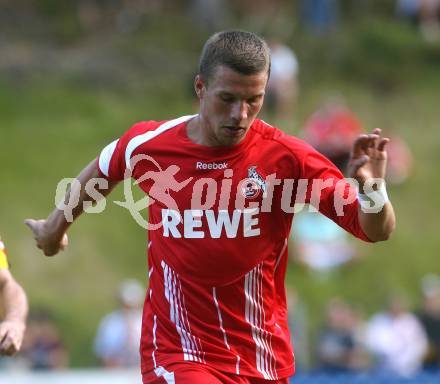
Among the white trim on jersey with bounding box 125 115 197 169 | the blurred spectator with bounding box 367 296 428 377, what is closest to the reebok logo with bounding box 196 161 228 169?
the white trim on jersey with bounding box 125 115 197 169

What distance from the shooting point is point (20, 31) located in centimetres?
2077

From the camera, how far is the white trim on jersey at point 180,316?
5.77m

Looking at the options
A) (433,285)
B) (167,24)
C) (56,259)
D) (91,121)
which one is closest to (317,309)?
(433,285)

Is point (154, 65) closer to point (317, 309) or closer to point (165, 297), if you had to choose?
point (317, 309)

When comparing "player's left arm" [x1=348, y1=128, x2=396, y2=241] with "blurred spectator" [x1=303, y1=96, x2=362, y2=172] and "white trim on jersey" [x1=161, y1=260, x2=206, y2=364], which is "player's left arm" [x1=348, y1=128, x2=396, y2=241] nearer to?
Result: "white trim on jersey" [x1=161, y1=260, x2=206, y2=364]

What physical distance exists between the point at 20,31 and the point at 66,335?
25.3 ft

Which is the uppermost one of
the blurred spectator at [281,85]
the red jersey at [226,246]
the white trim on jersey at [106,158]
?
the blurred spectator at [281,85]

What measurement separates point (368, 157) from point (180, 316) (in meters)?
1.20

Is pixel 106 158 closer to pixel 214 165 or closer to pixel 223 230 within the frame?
pixel 214 165

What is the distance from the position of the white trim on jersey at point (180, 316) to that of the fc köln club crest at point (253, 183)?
522 mm

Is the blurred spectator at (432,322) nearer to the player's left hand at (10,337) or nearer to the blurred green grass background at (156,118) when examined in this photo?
the blurred green grass background at (156,118)

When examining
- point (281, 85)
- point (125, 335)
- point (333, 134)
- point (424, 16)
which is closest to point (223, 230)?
→ point (125, 335)

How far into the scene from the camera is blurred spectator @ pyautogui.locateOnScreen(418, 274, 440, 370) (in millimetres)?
12805

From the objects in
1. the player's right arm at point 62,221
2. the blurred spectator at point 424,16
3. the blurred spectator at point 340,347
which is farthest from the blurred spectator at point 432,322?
the blurred spectator at point 424,16
